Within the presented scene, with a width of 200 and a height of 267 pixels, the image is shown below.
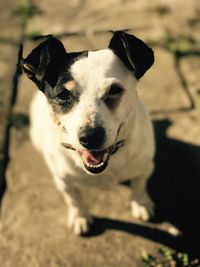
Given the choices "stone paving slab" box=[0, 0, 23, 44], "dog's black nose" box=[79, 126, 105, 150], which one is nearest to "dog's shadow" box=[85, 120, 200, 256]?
"dog's black nose" box=[79, 126, 105, 150]

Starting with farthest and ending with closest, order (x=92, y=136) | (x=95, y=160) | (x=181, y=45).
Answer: (x=181, y=45)
(x=95, y=160)
(x=92, y=136)

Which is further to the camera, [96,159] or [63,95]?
[96,159]

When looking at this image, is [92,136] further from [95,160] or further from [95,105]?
[95,160]

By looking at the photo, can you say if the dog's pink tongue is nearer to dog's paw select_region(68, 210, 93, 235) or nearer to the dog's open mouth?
the dog's open mouth

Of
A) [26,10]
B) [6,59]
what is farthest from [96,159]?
[26,10]

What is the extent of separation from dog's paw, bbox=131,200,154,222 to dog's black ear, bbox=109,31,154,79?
1483 millimetres

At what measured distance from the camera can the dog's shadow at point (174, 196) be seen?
13.1 feet

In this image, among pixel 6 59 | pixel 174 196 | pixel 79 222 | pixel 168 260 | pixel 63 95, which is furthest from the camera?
pixel 6 59

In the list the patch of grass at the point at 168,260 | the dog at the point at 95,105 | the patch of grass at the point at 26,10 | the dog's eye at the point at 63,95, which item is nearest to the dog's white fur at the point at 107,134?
the dog at the point at 95,105

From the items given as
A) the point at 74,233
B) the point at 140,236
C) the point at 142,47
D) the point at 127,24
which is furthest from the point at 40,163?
the point at 127,24

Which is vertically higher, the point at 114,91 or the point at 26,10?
the point at 26,10

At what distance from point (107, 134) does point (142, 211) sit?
140 cm

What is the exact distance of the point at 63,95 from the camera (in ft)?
10.1

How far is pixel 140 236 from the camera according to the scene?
402cm
